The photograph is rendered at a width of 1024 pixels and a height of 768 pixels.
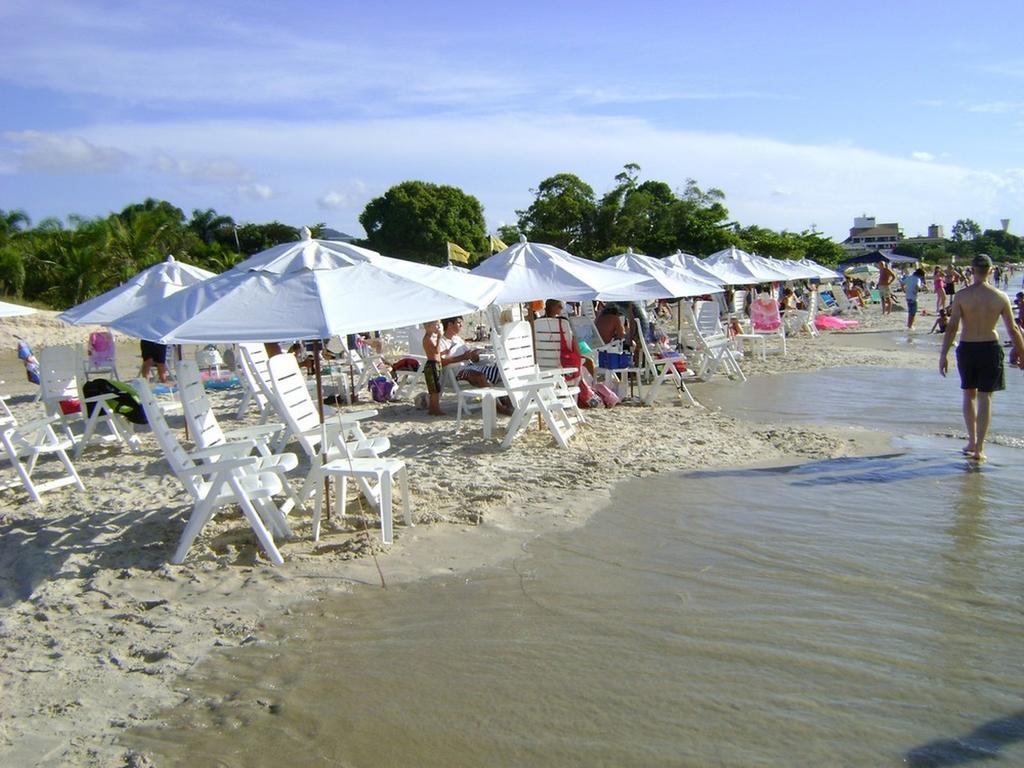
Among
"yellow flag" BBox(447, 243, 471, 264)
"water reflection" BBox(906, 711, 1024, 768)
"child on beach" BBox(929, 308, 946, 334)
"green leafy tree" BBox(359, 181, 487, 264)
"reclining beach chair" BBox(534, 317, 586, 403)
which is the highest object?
"green leafy tree" BBox(359, 181, 487, 264)

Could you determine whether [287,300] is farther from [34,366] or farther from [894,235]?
[894,235]

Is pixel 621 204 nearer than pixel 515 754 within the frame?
No

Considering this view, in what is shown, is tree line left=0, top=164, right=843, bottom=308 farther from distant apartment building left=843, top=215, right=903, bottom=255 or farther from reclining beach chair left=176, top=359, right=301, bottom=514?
distant apartment building left=843, top=215, right=903, bottom=255

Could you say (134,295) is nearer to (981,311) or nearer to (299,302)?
(299,302)

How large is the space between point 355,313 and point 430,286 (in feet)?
2.83

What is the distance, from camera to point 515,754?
3152mm

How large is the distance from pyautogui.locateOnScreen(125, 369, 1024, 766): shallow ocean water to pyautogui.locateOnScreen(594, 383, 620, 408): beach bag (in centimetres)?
407

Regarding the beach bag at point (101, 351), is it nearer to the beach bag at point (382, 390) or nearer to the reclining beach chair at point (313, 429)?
the beach bag at point (382, 390)

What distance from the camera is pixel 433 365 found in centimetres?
952

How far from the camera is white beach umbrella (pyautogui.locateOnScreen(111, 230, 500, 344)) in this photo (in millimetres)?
4637

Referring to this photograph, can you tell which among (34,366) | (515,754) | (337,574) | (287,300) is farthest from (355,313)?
(34,366)

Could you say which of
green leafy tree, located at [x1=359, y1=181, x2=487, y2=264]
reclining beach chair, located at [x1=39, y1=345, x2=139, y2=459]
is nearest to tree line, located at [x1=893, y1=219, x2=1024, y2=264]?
green leafy tree, located at [x1=359, y1=181, x2=487, y2=264]

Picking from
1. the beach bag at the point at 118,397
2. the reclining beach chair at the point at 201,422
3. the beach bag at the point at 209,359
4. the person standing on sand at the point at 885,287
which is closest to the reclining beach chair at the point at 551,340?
the beach bag at the point at 118,397

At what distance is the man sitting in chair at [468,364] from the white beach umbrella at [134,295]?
8.36 ft
